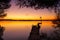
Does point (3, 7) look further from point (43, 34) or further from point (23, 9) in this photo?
point (43, 34)

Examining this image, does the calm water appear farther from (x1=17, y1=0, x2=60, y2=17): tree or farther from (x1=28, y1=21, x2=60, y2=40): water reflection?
(x1=17, y1=0, x2=60, y2=17): tree

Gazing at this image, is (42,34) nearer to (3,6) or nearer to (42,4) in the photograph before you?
(42,4)

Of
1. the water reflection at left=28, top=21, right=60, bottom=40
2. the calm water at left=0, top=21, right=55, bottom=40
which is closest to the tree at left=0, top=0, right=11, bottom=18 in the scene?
the calm water at left=0, top=21, right=55, bottom=40

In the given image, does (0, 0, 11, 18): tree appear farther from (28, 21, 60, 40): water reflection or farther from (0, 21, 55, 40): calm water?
(28, 21, 60, 40): water reflection

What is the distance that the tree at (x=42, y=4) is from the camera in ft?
3.75

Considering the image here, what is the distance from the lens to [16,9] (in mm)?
1161

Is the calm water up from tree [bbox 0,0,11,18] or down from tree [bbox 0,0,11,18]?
down

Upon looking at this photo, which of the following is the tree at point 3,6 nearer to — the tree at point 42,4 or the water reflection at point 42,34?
the tree at point 42,4

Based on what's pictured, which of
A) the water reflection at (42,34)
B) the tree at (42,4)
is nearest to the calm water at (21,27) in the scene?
the water reflection at (42,34)

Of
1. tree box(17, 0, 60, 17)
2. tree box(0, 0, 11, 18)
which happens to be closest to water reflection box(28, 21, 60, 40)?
tree box(17, 0, 60, 17)

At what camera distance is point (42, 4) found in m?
1.15

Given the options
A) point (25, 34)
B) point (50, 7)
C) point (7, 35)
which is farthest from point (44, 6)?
point (7, 35)

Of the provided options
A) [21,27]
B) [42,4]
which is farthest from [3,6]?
[42,4]

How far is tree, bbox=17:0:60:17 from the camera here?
45.0 inches
